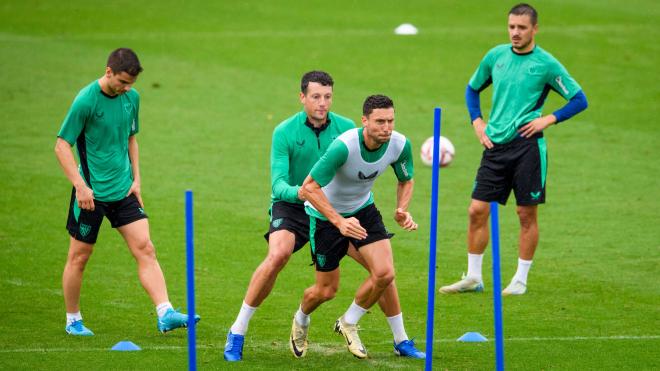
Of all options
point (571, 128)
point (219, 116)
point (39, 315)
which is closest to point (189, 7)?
point (219, 116)

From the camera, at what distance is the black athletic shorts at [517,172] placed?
460 inches

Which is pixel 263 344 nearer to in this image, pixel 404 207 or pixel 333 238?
pixel 333 238

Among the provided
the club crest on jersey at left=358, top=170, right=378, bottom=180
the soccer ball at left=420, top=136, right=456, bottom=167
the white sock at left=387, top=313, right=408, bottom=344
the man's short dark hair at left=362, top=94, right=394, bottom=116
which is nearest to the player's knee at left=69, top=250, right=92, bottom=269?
the club crest on jersey at left=358, top=170, right=378, bottom=180

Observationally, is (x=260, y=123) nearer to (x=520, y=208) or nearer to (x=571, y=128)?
(x=571, y=128)

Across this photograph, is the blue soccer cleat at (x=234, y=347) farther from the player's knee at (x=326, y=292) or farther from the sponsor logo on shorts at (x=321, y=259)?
the sponsor logo on shorts at (x=321, y=259)

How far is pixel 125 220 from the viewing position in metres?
10.1

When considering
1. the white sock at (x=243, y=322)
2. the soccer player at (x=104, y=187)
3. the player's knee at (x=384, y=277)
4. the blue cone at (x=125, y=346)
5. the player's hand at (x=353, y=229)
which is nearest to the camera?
the player's hand at (x=353, y=229)

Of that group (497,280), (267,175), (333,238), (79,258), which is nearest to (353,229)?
(333,238)

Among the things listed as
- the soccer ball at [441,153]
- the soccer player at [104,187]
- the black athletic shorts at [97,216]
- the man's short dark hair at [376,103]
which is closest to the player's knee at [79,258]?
the soccer player at [104,187]

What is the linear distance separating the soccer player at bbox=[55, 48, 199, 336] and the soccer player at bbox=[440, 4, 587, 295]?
11.3ft

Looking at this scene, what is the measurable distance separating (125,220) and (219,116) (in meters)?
11.5

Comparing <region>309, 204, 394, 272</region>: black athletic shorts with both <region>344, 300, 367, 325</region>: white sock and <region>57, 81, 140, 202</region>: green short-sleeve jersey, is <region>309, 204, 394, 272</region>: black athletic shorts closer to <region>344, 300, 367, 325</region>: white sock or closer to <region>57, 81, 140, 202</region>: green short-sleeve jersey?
<region>344, 300, 367, 325</region>: white sock

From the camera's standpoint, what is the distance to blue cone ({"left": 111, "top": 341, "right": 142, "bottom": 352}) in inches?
371

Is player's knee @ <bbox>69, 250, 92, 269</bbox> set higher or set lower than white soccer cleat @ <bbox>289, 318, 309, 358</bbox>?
higher
